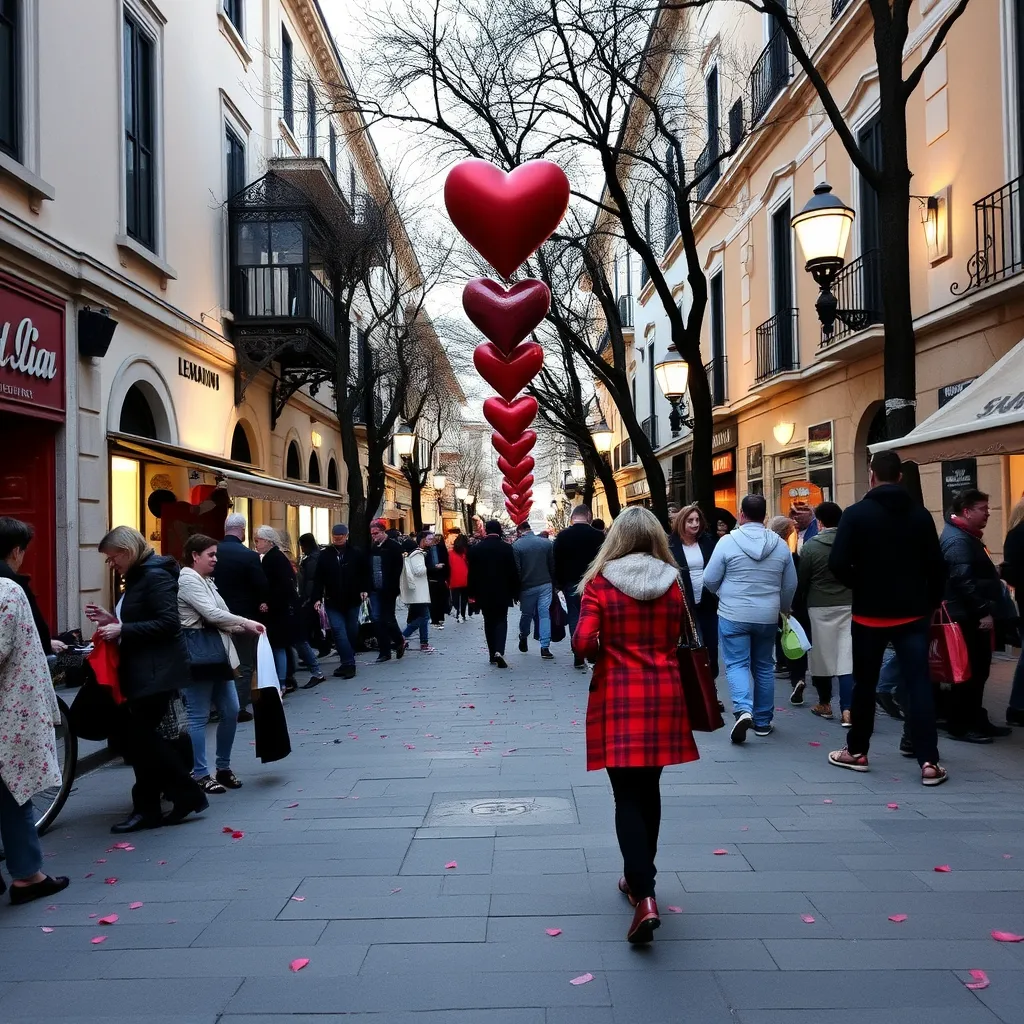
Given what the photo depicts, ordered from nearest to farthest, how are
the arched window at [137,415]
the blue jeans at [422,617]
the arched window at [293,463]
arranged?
1. the arched window at [137,415]
2. the blue jeans at [422,617]
3. the arched window at [293,463]

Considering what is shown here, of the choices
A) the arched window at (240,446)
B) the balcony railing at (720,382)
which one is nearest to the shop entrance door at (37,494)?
the arched window at (240,446)

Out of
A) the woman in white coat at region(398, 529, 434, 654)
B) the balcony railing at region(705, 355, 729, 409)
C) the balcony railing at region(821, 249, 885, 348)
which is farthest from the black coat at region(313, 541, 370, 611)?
the balcony railing at region(705, 355, 729, 409)

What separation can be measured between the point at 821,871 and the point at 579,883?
112 cm

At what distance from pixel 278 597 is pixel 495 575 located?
11.3 ft

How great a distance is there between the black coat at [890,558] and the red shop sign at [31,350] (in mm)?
8414

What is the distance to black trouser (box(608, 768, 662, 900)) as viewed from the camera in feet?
13.0

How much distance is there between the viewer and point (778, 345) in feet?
64.6

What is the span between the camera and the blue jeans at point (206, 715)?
21.9 feet

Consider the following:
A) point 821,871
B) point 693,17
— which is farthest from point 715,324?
point 821,871

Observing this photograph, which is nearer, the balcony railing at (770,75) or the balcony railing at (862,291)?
the balcony railing at (862,291)

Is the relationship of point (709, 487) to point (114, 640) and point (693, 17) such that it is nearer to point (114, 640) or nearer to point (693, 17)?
point (114, 640)

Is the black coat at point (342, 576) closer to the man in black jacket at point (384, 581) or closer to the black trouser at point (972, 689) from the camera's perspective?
the man in black jacket at point (384, 581)

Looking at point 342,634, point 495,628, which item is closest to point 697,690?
point 342,634

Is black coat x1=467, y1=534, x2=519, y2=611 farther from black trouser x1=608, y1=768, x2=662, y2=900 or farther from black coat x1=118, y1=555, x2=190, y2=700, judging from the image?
black trouser x1=608, y1=768, x2=662, y2=900
